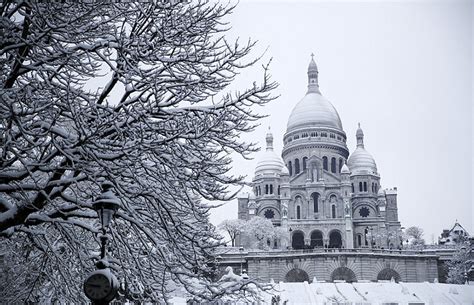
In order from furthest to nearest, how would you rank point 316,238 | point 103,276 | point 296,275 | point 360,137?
point 360,137
point 316,238
point 296,275
point 103,276

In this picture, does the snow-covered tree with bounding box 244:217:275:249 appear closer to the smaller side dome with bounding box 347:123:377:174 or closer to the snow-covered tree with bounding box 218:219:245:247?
the snow-covered tree with bounding box 218:219:245:247

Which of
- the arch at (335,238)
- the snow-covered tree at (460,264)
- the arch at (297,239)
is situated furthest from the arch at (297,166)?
the snow-covered tree at (460,264)

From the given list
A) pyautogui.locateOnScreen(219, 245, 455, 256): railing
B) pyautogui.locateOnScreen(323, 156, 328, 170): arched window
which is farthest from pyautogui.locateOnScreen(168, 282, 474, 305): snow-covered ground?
pyautogui.locateOnScreen(323, 156, 328, 170): arched window

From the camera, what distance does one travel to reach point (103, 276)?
8.66 metres

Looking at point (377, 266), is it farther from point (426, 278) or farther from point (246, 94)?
point (246, 94)

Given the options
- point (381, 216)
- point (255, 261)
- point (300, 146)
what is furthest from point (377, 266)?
point (300, 146)

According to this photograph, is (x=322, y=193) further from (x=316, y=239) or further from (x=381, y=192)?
(x=381, y=192)

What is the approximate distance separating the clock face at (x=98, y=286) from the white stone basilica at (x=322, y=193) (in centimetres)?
6118

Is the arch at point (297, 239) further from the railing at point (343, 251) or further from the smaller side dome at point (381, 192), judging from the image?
the smaller side dome at point (381, 192)

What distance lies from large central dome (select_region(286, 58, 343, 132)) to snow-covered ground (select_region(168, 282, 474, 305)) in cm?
3993

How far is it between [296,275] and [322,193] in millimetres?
17886

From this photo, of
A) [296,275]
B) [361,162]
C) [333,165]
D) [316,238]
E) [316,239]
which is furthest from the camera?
[361,162]

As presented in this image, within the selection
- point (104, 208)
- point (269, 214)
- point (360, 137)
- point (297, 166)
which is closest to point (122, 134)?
point (104, 208)

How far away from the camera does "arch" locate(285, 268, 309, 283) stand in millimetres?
57594
